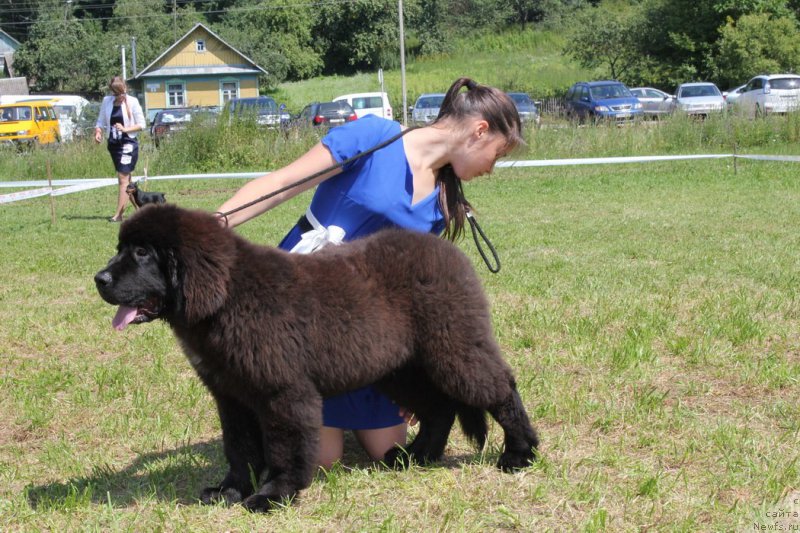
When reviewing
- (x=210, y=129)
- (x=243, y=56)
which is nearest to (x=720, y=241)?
(x=210, y=129)

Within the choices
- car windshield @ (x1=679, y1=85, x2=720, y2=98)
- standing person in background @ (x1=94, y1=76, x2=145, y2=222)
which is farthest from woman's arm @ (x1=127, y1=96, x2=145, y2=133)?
car windshield @ (x1=679, y1=85, x2=720, y2=98)

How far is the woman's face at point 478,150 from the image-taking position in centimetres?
394

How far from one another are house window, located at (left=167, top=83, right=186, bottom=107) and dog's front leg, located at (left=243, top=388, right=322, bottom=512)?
2569 inches

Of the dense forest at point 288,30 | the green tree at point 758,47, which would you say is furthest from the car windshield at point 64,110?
the green tree at point 758,47

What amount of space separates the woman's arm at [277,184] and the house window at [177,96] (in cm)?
6454

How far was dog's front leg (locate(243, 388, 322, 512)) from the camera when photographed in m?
3.20

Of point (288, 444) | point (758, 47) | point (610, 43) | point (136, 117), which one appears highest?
point (610, 43)

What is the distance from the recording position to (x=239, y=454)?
3.46 meters

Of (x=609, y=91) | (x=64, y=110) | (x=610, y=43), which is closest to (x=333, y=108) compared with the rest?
(x=609, y=91)

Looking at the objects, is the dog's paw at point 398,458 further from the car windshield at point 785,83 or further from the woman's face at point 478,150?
the car windshield at point 785,83

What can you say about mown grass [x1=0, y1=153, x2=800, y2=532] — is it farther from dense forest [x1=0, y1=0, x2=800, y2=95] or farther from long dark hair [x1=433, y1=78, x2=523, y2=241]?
dense forest [x1=0, y1=0, x2=800, y2=95]

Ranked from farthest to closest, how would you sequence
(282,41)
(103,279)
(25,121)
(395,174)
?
(282,41), (25,121), (395,174), (103,279)

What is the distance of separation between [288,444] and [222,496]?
16.9 inches

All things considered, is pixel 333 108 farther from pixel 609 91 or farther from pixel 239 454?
pixel 239 454
